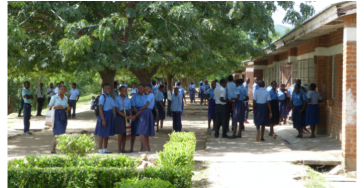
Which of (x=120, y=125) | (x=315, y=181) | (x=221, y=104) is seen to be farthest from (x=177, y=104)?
(x=315, y=181)

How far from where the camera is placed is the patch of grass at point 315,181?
6.52 metres

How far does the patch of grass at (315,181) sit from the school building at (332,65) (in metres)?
0.93

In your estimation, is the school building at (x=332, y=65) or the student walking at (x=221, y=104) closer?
the school building at (x=332, y=65)

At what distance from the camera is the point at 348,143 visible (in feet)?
25.5

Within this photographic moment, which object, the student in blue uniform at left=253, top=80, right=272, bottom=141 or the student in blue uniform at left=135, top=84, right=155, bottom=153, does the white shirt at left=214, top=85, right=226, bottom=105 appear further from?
the student in blue uniform at left=135, top=84, right=155, bottom=153

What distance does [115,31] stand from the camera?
37.8ft

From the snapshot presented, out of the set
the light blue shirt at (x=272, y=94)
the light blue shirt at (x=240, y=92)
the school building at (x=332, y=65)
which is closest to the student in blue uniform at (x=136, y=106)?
the light blue shirt at (x=240, y=92)

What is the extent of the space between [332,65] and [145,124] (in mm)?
6177

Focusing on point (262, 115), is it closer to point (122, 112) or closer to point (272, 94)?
point (272, 94)

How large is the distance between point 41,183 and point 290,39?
941 cm

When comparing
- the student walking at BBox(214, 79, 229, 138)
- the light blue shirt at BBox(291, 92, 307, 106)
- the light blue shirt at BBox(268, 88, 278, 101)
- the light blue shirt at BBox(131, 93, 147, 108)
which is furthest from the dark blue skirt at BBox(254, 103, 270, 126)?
the light blue shirt at BBox(131, 93, 147, 108)

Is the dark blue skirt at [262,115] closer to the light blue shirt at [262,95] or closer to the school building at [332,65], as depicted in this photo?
the light blue shirt at [262,95]

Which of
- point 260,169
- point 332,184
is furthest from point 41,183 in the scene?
point 332,184

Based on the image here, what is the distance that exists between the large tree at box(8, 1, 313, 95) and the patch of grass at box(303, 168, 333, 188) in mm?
4538
